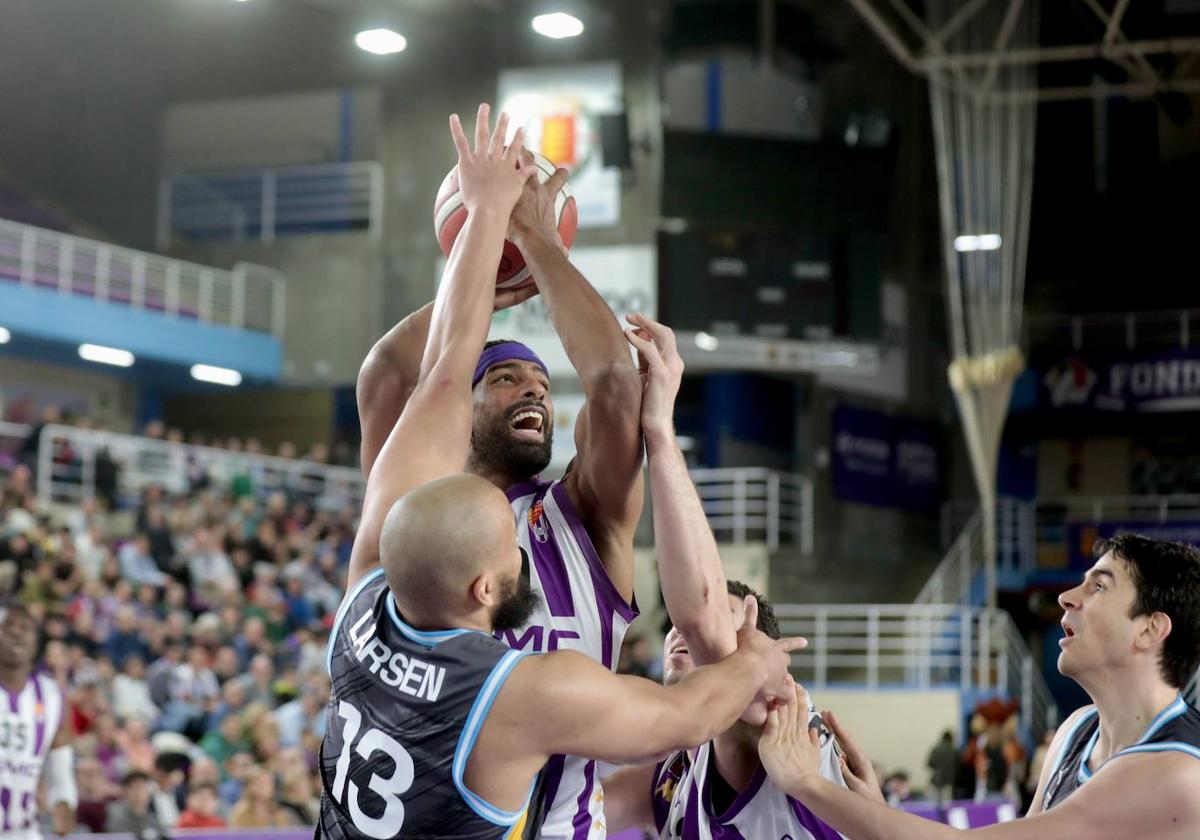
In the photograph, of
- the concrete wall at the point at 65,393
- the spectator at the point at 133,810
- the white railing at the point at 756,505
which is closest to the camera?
the spectator at the point at 133,810

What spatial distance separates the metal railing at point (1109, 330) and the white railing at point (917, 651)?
6263 mm

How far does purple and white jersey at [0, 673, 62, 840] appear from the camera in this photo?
8148 mm

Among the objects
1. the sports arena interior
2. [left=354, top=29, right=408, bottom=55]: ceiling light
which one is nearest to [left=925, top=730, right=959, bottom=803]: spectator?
the sports arena interior

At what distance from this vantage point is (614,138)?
66.4ft

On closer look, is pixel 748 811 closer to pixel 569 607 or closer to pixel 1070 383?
pixel 569 607

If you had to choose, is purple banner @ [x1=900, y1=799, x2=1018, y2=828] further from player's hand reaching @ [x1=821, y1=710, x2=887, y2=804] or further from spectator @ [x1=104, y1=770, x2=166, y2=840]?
player's hand reaching @ [x1=821, y1=710, x2=887, y2=804]

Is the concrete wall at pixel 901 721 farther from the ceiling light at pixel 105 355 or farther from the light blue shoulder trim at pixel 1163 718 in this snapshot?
the light blue shoulder trim at pixel 1163 718

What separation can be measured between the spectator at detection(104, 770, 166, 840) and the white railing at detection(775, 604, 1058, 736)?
10.3 m

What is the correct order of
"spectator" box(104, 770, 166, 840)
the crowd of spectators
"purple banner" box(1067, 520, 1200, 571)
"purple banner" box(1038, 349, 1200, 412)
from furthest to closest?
Answer: "purple banner" box(1038, 349, 1200, 412) < "purple banner" box(1067, 520, 1200, 571) < the crowd of spectators < "spectator" box(104, 770, 166, 840)

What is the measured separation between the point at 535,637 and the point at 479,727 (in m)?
0.68

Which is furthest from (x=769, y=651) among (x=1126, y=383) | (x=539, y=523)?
A: (x=1126, y=383)

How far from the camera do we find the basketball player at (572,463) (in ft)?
11.8

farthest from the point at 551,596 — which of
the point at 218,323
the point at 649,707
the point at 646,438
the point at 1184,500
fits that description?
the point at 1184,500

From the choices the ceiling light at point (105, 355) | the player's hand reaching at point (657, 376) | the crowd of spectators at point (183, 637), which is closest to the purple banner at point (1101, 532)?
the crowd of spectators at point (183, 637)
